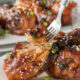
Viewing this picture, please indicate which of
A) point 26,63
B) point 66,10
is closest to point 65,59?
point 26,63

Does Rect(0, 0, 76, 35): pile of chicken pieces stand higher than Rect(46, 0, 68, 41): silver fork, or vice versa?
Rect(46, 0, 68, 41): silver fork

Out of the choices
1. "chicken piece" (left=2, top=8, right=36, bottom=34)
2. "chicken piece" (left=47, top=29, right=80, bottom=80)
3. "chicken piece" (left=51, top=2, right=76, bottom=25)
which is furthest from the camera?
"chicken piece" (left=51, top=2, right=76, bottom=25)

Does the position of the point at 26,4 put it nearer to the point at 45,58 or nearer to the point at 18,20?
the point at 18,20

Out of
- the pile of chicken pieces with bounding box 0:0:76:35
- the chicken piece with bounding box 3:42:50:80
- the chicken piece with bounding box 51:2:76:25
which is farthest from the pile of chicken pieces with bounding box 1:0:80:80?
the chicken piece with bounding box 51:2:76:25

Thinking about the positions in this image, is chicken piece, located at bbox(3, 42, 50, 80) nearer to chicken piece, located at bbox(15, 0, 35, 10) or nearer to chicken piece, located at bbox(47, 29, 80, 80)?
chicken piece, located at bbox(47, 29, 80, 80)

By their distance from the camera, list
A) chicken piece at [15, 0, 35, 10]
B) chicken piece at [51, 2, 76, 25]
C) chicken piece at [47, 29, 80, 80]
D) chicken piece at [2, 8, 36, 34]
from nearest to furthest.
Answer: chicken piece at [47, 29, 80, 80], chicken piece at [2, 8, 36, 34], chicken piece at [51, 2, 76, 25], chicken piece at [15, 0, 35, 10]

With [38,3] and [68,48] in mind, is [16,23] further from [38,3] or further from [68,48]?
[68,48]

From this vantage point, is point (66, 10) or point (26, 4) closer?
point (66, 10)
